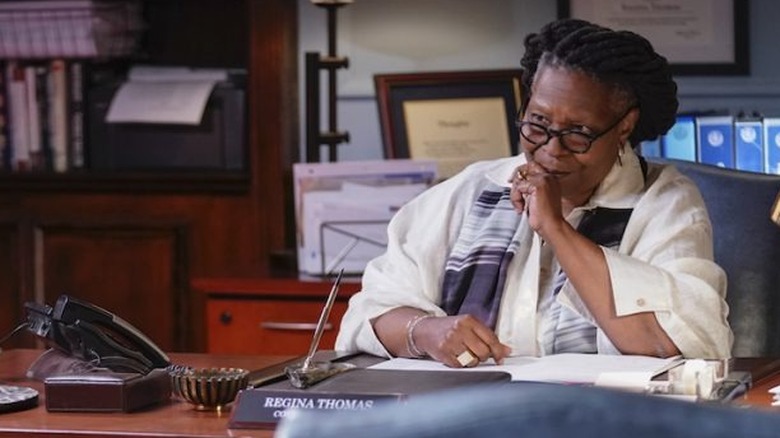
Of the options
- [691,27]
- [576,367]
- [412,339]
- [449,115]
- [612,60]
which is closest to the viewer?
[576,367]

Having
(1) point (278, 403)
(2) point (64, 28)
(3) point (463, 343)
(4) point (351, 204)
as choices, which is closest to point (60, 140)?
(2) point (64, 28)

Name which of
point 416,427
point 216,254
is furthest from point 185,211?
point 416,427

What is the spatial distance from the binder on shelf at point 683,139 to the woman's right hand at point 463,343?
1.45 meters

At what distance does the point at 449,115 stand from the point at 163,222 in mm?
835

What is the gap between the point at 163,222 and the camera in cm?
377

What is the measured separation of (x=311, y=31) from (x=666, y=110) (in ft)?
5.74

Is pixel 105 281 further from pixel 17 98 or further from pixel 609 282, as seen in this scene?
pixel 609 282

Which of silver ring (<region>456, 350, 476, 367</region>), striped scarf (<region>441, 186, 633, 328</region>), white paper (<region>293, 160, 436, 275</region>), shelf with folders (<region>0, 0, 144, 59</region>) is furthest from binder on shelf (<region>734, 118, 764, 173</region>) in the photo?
shelf with folders (<region>0, 0, 144, 59</region>)

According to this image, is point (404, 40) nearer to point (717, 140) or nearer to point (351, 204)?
point (351, 204)

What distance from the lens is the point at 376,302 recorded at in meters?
2.15

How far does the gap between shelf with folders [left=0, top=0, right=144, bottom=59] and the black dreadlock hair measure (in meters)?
1.85

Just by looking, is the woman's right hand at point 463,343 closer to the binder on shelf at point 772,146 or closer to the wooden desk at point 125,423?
the wooden desk at point 125,423

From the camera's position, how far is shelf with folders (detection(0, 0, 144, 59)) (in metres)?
3.80

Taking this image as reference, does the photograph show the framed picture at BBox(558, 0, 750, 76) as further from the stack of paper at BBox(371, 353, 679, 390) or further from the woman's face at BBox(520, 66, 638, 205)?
the stack of paper at BBox(371, 353, 679, 390)
